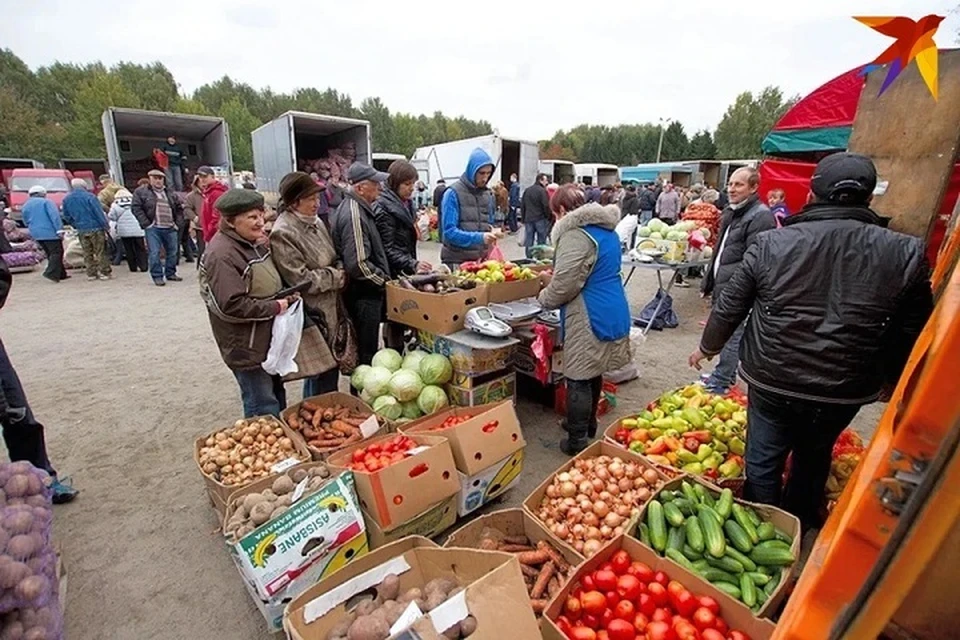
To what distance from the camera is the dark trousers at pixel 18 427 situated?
246cm

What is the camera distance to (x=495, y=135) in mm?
14641

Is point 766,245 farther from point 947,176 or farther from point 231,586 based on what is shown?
point 947,176

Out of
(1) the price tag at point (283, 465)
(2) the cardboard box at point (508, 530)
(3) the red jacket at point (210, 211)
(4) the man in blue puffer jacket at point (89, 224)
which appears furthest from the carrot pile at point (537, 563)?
(4) the man in blue puffer jacket at point (89, 224)

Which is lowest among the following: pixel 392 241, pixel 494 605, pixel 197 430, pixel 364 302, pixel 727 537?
pixel 197 430

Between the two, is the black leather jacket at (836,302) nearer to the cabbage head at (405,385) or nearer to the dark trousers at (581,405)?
the dark trousers at (581,405)

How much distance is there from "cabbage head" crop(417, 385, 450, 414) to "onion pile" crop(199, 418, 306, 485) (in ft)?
2.87

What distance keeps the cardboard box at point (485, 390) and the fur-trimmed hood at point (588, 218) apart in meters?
1.19

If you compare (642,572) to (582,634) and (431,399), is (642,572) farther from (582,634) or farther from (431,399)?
(431,399)

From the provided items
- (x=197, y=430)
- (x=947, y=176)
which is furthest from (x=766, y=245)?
(x=197, y=430)

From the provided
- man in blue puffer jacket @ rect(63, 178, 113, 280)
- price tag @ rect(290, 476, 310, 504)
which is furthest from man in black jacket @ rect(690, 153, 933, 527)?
man in blue puffer jacket @ rect(63, 178, 113, 280)

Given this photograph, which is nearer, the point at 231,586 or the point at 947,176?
the point at 231,586

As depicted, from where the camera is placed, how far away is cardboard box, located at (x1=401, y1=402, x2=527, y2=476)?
2543 mm

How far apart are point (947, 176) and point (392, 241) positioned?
15.0ft

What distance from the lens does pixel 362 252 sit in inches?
132
